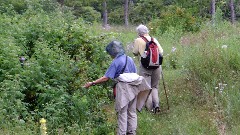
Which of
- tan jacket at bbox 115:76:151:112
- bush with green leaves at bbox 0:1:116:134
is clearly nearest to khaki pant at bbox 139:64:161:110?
bush with green leaves at bbox 0:1:116:134

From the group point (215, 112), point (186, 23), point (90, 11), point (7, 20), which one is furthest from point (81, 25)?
point (90, 11)

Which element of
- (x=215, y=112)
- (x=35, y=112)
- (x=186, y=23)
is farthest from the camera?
(x=186, y=23)

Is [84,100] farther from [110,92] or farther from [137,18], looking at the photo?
[137,18]

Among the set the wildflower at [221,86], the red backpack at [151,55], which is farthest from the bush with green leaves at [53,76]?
the wildflower at [221,86]

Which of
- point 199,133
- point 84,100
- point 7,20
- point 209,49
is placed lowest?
point 199,133

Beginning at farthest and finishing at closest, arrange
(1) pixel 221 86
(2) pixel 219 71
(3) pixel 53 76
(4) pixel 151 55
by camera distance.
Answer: (2) pixel 219 71, (1) pixel 221 86, (4) pixel 151 55, (3) pixel 53 76

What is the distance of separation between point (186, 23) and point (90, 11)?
21308 mm

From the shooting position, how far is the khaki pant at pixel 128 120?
7.18 meters

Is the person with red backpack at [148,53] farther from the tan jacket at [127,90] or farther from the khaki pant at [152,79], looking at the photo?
the tan jacket at [127,90]

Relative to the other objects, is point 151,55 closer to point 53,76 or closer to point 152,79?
point 152,79

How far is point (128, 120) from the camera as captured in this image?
735cm

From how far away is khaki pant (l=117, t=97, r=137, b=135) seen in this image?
718 cm

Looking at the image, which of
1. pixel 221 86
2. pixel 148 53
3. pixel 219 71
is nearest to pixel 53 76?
pixel 148 53

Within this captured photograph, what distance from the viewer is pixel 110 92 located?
29.1 ft
